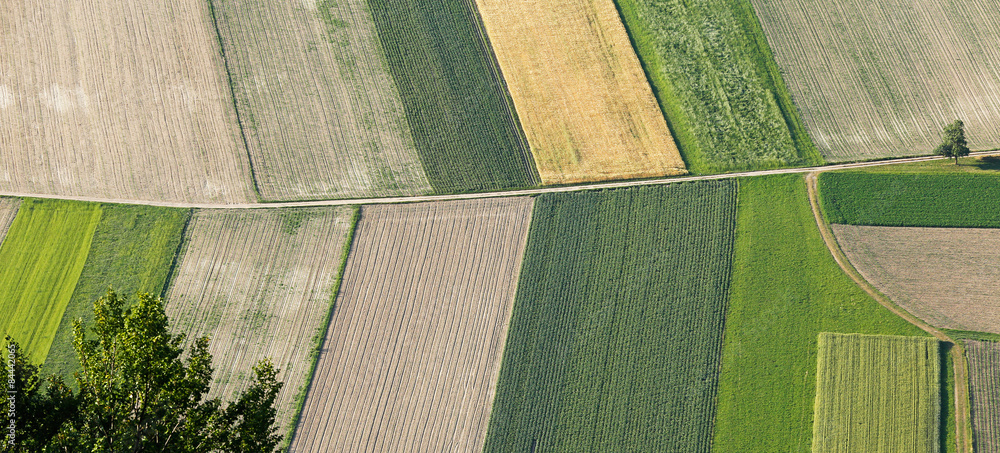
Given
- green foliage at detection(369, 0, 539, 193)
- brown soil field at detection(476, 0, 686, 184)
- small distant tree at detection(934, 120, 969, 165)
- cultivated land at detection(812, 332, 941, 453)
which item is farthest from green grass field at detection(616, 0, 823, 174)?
cultivated land at detection(812, 332, 941, 453)

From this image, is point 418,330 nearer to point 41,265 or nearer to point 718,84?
point 41,265

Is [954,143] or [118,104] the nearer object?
[954,143]

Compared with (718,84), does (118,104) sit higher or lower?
lower

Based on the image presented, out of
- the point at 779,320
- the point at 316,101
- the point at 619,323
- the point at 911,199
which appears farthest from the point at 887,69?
the point at 316,101

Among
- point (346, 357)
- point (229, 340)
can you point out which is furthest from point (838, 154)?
point (229, 340)

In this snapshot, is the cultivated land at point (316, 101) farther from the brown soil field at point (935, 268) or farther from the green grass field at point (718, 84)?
the brown soil field at point (935, 268)

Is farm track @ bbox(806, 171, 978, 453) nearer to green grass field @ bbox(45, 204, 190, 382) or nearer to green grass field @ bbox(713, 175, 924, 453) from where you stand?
green grass field @ bbox(713, 175, 924, 453)

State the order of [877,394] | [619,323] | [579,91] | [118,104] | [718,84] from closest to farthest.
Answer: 1. [877,394]
2. [619,323]
3. [718,84]
4. [579,91]
5. [118,104]
